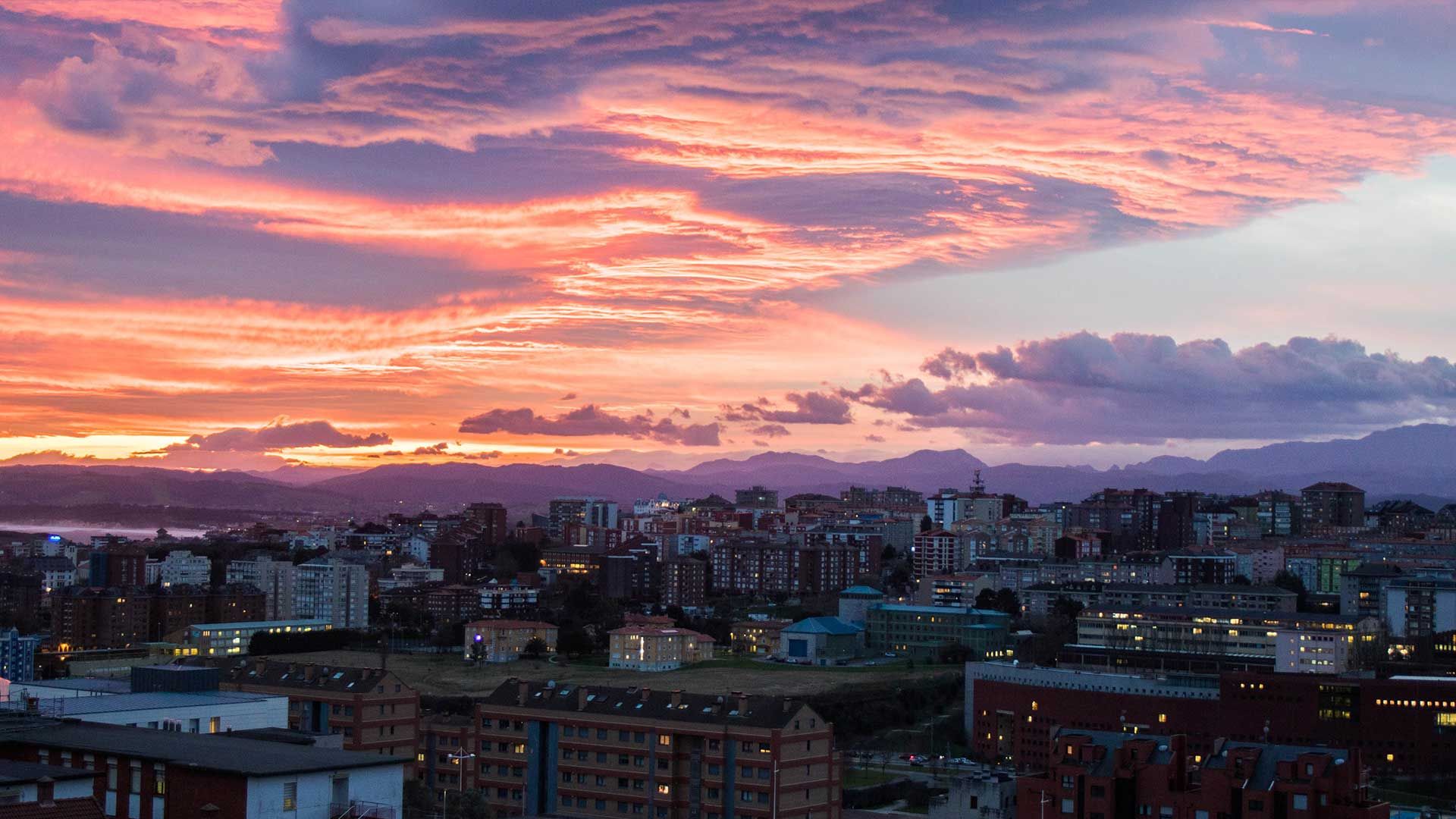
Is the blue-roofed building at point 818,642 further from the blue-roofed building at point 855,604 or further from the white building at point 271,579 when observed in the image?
the white building at point 271,579

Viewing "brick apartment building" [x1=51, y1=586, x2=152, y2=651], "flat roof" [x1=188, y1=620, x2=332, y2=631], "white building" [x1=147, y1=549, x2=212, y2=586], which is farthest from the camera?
"white building" [x1=147, y1=549, x2=212, y2=586]

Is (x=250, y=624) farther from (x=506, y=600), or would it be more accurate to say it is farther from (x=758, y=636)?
(x=758, y=636)

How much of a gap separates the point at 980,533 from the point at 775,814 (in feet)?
188

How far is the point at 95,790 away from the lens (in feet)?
33.7

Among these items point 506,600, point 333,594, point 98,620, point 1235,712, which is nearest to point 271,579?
point 333,594

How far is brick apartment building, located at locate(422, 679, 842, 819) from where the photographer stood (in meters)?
21.1

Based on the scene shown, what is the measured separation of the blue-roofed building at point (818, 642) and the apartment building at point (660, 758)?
82.5ft

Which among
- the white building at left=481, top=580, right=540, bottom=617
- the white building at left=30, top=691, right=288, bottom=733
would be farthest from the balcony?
the white building at left=481, top=580, right=540, bottom=617

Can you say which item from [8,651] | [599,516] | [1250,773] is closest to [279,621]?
[8,651]

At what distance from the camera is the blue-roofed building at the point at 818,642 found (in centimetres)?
4781

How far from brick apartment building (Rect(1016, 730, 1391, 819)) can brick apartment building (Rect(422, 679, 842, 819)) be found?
2867 mm

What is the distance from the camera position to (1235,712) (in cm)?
3303

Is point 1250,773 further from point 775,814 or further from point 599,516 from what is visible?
point 599,516

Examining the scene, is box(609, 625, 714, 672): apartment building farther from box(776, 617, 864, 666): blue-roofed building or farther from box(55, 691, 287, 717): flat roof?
box(55, 691, 287, 717): flat roof
